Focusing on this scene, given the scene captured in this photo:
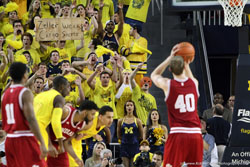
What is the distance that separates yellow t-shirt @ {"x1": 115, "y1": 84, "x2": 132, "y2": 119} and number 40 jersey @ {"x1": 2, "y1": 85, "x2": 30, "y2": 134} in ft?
18.3

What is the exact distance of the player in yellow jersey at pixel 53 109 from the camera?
9.25m

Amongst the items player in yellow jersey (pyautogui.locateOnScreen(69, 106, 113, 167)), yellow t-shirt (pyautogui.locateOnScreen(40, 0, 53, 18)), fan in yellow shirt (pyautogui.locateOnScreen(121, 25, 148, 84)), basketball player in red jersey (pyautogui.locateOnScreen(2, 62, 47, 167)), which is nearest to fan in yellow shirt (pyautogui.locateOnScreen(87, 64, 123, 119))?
fan in yellow shirt (pyautogui.locateOnScreen(121, 25, 148, 84))

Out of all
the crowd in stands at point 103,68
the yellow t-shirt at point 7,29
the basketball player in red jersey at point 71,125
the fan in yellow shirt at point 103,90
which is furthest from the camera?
the yellow t-shirt at point 7,29

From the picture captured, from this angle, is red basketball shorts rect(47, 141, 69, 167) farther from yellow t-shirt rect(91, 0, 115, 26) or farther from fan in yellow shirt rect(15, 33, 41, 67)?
yellow t-shirt rect(91, 0, 115, 26)

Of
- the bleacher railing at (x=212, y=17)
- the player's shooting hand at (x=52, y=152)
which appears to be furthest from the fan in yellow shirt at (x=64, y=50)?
the player's shooting hand at (x=52, y=152)

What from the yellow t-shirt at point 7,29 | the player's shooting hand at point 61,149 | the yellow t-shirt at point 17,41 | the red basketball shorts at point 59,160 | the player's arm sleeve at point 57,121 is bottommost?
the red basketball shorts at point 59,160

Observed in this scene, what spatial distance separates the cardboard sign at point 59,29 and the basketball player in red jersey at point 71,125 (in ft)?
15.4

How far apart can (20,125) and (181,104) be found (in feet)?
7.12

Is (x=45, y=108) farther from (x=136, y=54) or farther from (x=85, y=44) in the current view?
(x=85, y=44)

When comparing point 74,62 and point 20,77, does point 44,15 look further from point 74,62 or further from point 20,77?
point 20,77

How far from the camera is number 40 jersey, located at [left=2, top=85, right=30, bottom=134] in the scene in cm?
855

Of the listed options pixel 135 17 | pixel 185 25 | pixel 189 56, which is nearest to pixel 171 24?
pixel 185 25

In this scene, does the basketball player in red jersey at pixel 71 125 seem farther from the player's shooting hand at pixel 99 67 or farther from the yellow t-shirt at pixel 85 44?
the yellow t-shirt at pixel 85 44

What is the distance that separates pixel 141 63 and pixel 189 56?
180 inches
